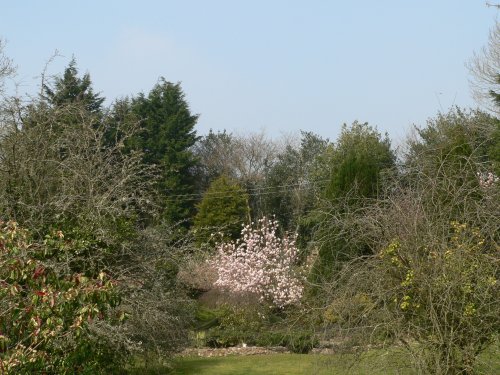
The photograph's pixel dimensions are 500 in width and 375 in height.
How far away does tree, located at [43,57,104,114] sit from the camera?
498 inches

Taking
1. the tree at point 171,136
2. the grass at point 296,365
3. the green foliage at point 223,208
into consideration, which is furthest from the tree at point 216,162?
the grass at point 296,365

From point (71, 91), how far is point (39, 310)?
20.9m

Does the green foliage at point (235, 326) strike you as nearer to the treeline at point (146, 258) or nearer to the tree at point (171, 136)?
the treeline at point (146, 258)

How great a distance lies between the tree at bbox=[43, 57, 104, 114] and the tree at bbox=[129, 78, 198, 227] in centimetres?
703

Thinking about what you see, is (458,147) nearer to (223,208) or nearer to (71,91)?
(71,91)

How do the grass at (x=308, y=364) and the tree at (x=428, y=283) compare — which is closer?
the tree at (x=428, y=283)

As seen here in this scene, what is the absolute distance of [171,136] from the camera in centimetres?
4078

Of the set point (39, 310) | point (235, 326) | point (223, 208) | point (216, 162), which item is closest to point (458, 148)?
point (235, 326)

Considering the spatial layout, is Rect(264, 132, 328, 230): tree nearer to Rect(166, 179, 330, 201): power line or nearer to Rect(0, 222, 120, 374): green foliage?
Rect(166, 179, 330, 201): power line

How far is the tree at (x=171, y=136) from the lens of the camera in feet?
127

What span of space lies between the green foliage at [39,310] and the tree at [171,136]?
104ft

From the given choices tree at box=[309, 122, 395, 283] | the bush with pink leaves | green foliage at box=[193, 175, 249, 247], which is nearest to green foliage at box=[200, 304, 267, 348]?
the bush with pink leaves

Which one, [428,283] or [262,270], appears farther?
[262,270]

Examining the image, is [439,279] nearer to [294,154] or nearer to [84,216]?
[84,216]
